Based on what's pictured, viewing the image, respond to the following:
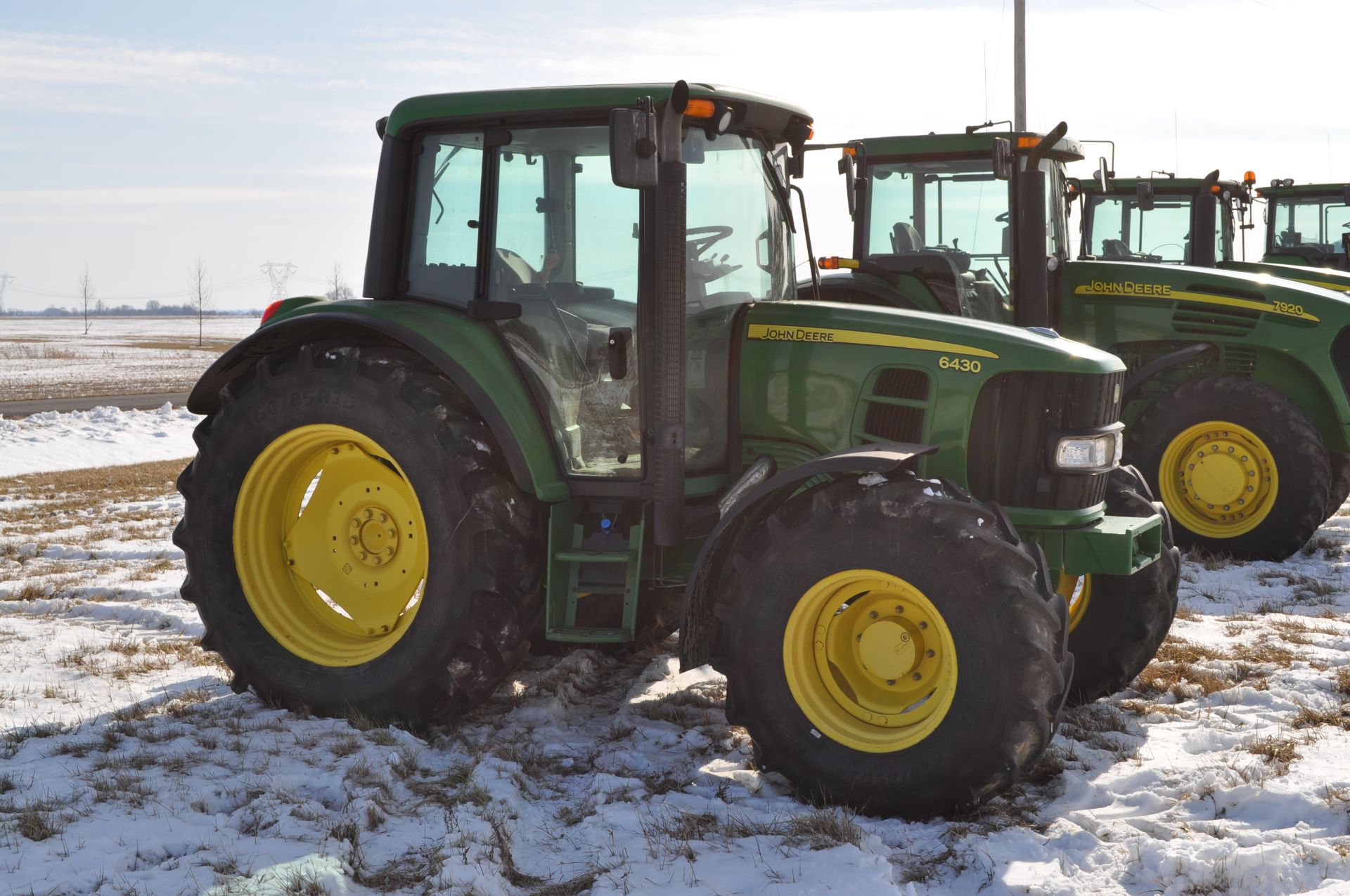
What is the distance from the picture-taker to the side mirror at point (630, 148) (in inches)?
170

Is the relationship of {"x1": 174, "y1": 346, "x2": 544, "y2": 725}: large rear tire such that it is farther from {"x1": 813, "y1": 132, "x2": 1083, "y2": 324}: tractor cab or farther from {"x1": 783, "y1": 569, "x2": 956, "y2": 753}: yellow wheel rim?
{"x1": 813, "y1": 132, "x2": 1083, "y2": 324}: tractor cab

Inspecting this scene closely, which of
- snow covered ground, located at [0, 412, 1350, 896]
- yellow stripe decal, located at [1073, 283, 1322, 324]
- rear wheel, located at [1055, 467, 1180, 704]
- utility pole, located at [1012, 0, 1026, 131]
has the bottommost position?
snow covered ground, located at [0, 412, 1350, 896]

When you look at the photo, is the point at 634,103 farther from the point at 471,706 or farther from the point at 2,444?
the point at 2,444

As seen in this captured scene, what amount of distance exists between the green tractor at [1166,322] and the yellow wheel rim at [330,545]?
454 cm

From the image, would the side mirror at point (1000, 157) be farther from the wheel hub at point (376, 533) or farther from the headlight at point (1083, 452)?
the wheel hub at point (376, 533)

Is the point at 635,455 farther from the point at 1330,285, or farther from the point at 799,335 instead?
the point at 1330,285

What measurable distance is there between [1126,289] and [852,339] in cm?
524

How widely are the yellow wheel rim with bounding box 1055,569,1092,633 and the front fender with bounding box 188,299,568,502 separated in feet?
7.19

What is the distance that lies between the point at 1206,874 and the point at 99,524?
922cm

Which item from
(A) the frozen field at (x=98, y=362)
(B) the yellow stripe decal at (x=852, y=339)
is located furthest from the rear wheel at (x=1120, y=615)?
(A) the frozen field at (x=98, y=362)

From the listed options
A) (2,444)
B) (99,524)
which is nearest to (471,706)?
(99,524)

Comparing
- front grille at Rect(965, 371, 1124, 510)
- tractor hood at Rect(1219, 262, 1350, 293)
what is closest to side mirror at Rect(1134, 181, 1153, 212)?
tractor hood at Rect(1219, 262, 1350, 293)

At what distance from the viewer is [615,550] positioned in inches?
195

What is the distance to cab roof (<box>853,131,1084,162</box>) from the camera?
909cm
